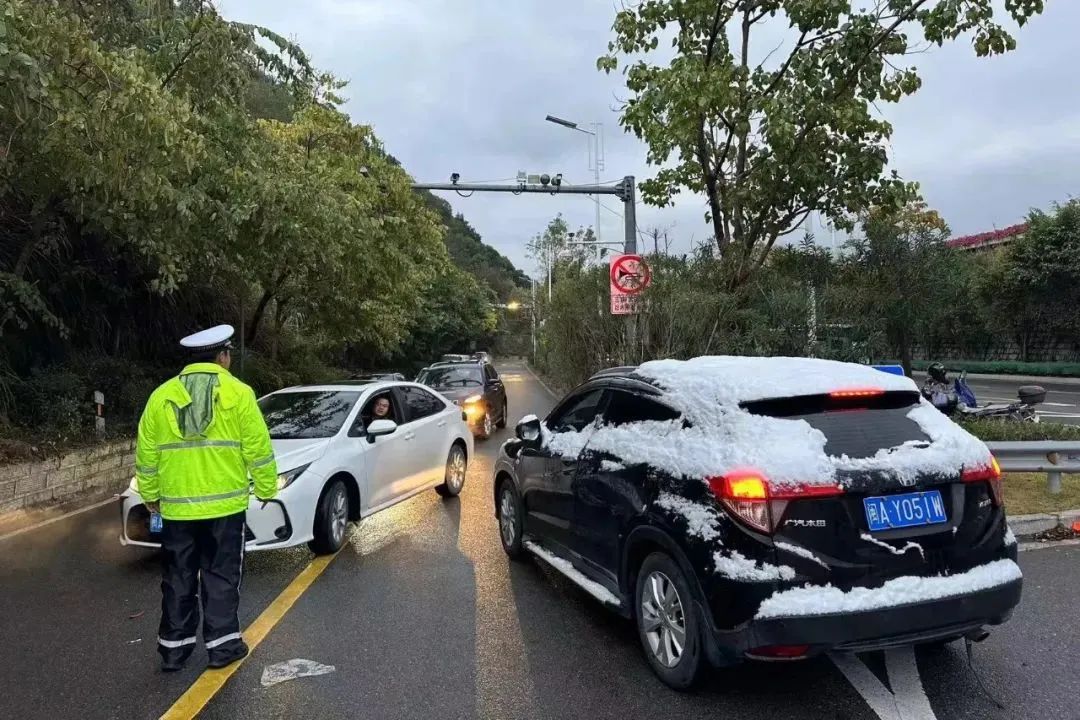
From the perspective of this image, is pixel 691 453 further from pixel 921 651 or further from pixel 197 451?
pixel 197 451

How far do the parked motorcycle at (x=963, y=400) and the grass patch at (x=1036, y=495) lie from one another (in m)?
1.56

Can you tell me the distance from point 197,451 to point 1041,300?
33.4 m

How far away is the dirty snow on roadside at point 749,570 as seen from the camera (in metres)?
3.35

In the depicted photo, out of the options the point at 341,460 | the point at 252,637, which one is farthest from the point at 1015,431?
the point at 252,637

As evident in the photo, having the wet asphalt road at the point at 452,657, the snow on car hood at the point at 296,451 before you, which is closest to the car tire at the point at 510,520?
the wet asphalt road at the point at 452,657

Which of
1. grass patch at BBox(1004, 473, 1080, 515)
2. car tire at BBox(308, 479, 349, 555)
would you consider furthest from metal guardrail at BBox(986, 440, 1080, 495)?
car tire at BBox(308, 479, 349, 555)

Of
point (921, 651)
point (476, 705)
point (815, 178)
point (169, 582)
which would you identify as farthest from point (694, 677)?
point (815, 178)

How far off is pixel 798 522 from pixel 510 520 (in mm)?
3331

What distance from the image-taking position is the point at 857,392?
3826 millimetres

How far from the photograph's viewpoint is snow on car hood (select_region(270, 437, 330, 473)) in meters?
6.26

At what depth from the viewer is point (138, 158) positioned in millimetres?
7516

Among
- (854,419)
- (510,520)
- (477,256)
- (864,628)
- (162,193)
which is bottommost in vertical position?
(510,520)

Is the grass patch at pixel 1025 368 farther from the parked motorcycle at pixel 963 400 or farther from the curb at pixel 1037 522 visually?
the curb at pixel 1037 522

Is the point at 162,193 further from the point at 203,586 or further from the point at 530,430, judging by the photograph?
the point at 203,586
